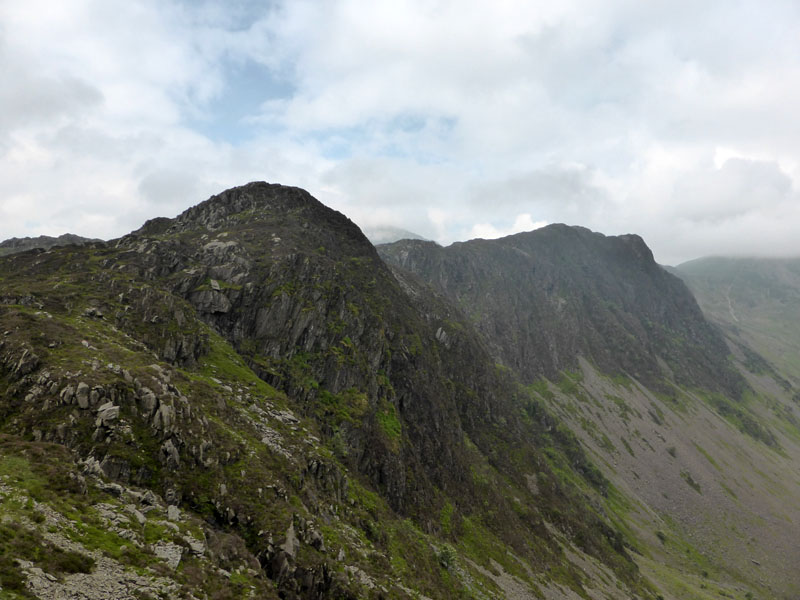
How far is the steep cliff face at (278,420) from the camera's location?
1283 inches

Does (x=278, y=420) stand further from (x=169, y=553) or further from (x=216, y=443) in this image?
(x=169, y=553)

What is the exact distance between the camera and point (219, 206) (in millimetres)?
120438

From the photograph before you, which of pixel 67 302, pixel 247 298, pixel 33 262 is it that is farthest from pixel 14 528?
pixel 33 262

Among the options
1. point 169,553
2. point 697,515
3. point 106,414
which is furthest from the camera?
point 697,515

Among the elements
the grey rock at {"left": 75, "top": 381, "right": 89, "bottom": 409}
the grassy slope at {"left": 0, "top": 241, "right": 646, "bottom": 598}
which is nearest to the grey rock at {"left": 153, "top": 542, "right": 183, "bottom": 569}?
the grassy slope at {"left": 0, "top": 241, "right": 646, "bottom": 598}

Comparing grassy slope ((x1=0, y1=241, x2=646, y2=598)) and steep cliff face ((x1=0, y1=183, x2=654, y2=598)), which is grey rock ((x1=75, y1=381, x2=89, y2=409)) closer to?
steep cliff face ((x1=0, y1=183, x2=654, y2=598))

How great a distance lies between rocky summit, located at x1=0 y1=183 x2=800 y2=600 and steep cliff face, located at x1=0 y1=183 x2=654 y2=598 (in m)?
0.29

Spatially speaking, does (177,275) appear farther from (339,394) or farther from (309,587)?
(309,587)

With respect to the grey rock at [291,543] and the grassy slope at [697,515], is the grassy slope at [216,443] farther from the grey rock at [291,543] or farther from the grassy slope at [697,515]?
the grassy slope at [697,515]

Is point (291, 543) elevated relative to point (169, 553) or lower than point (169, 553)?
lower

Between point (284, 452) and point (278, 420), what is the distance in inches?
299

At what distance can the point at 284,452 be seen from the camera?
46125 millimetres

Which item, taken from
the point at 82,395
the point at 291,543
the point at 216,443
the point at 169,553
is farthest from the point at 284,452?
the point at 82,395

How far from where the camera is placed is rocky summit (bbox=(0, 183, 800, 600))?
88.6 feet
